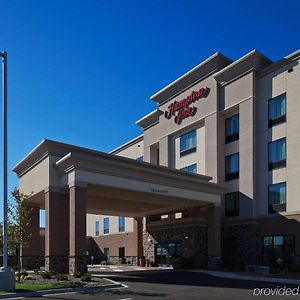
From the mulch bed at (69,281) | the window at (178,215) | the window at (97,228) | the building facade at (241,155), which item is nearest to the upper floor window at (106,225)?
the window at (97,228)

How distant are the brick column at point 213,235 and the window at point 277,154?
5313 millimetres

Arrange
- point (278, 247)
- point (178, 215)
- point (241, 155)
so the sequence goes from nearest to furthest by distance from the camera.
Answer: point (278, 247) < point (241, 155) < point (178, 215)

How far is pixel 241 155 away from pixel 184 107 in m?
8.46

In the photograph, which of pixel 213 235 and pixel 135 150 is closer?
pixel 213 235

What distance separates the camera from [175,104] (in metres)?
43.2

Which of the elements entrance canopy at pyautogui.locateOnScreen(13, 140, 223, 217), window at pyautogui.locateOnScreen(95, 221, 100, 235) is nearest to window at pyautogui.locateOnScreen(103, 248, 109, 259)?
window at pyautogui.locateOnScreen(95, 221, 100, 235)

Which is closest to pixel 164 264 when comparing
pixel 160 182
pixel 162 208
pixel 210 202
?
pixel 162 208

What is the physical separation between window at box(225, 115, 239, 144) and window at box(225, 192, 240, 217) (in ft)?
15.0

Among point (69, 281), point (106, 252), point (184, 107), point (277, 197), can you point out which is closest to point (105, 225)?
point (106, 252)

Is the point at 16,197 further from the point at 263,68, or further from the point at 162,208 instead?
the point at 263,68

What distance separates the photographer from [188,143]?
138ft

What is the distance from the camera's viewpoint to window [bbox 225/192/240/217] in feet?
119

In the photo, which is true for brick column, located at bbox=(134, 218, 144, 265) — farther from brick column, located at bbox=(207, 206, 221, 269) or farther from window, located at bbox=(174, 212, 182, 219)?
brick column, located at bbox=(207, 206, 221, 269)

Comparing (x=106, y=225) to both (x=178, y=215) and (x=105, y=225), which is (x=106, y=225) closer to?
(x=105, y=225)
